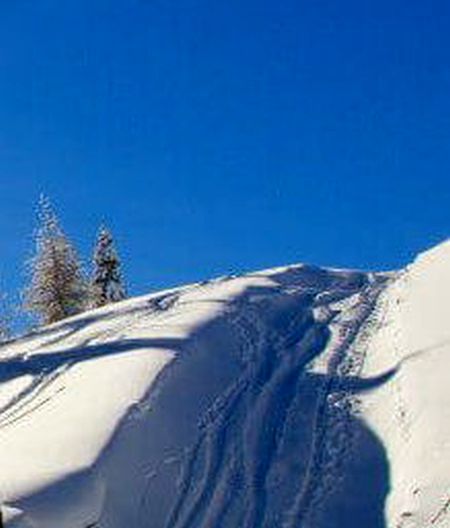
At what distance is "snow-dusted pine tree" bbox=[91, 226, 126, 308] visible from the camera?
162 ft

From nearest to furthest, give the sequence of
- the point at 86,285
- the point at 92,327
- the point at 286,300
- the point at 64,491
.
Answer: the point at 64,491 < the point at 92,327 < the point at 286,300 < the point at 86,285

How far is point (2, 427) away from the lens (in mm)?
19562

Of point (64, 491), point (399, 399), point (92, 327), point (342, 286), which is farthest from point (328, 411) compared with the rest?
point (342, 286)

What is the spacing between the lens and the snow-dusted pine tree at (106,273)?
49281 millimetres

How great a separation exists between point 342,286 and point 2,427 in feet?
46.7

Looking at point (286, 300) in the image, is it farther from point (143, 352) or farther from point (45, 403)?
Answer: point (45, 403)

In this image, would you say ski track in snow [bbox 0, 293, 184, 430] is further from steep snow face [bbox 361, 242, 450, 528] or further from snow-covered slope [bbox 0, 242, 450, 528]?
steep snow face [bbox 361, 242, 450, 528]

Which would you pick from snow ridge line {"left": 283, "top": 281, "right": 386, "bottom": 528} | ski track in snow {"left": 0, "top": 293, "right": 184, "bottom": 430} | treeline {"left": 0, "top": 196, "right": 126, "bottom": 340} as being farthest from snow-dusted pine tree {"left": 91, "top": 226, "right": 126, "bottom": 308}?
snow ridge line {"left": 283, "top": 281, "right": 386, "bottom": 528}

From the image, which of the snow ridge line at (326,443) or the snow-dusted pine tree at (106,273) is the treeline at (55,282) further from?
the snow ridge line at (326,443)

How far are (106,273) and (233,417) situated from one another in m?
30.1

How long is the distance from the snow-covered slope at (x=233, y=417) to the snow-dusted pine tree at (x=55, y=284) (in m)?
15.8

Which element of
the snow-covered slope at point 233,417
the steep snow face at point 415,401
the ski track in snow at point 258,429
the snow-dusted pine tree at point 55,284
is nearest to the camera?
the steep snow face at point 415,401

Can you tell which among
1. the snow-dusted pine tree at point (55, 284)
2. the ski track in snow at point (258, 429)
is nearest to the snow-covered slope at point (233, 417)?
the ski track in snow at point (258, 429)

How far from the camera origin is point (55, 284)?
147 ft
